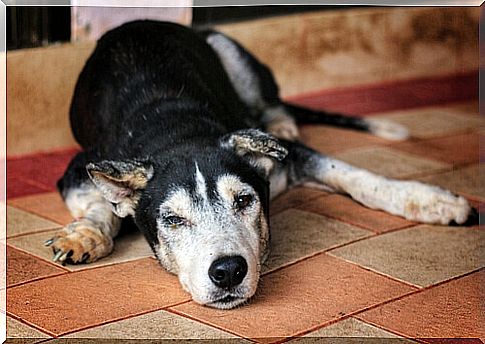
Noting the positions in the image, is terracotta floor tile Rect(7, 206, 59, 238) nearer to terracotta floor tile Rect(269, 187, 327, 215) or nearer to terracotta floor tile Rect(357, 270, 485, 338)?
terracotta floor tile Rect(269, 187, 327, 215)

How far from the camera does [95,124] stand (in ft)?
13.7

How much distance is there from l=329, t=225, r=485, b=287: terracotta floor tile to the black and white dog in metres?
0.11

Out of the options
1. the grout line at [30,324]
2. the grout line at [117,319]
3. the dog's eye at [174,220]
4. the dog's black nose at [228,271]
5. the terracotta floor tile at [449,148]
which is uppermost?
the dog's eye at [174,220]

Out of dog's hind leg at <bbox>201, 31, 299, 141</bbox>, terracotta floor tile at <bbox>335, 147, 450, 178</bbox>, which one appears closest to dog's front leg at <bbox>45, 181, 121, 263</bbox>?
dog's hind leg at <bbox>201, 31, 299, 141</bbox>

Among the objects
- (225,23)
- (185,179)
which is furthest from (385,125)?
(185,179)

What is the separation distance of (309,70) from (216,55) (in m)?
1.62

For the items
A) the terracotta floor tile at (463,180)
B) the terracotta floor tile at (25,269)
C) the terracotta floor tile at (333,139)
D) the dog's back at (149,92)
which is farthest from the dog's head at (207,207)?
the terracotta floor tile at (333,139)

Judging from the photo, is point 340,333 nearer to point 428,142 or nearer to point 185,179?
point 185,179

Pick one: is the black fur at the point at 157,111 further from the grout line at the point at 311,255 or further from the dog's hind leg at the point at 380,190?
the grout line at the point at 311,255

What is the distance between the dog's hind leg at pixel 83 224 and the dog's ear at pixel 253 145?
0.59 meters

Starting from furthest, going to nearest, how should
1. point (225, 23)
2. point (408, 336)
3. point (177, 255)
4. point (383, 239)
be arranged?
point (225, 23)
point (383, 239)
point (177, 255)
point (408, 336)

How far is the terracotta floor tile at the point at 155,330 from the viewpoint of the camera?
9.84 ft

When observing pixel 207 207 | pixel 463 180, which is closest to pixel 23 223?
pixel 207 207

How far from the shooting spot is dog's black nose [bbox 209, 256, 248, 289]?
3041mm
